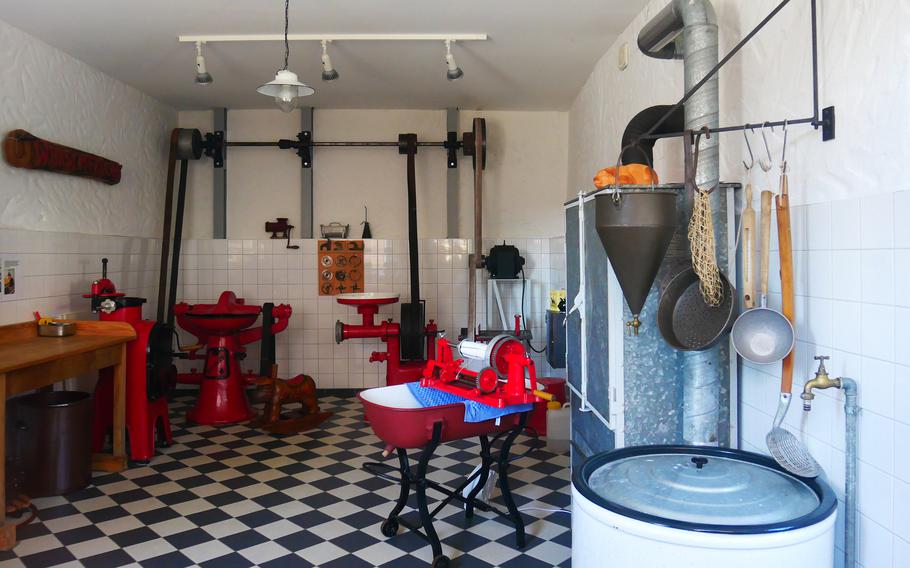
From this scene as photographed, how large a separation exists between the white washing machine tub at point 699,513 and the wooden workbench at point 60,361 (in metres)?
2.76

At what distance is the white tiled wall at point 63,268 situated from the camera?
162 inches

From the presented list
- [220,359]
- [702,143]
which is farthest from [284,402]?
[702,143]

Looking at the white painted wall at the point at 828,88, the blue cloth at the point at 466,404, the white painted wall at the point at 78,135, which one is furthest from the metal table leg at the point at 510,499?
the white painted wall at the point at 78,135

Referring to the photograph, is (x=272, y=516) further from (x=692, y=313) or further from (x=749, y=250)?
(x=749, y=250)

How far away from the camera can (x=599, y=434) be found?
9.00 feet

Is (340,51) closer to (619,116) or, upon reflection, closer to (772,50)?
(619,116)

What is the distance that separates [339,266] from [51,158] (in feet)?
8.32

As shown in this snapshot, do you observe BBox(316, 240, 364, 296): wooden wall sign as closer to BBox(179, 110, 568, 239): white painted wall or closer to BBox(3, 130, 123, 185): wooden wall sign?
BBox(179, 110, 568, 239): white painted wall

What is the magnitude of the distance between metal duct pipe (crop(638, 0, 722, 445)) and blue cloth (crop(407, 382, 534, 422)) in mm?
751

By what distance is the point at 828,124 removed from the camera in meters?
2.05

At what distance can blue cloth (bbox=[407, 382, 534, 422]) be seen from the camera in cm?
281

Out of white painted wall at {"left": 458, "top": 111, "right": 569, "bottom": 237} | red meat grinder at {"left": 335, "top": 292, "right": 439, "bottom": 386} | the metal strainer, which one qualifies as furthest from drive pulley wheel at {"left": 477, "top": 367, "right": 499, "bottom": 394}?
white painted wall at {"left": 458, "top": 111, "right": 569, "bottom": 237}

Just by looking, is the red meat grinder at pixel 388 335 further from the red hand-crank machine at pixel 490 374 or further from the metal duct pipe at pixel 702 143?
the metal duct pipe at pixel 702 143

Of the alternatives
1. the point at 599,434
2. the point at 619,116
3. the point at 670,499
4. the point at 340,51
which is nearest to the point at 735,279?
the point at 599,434
